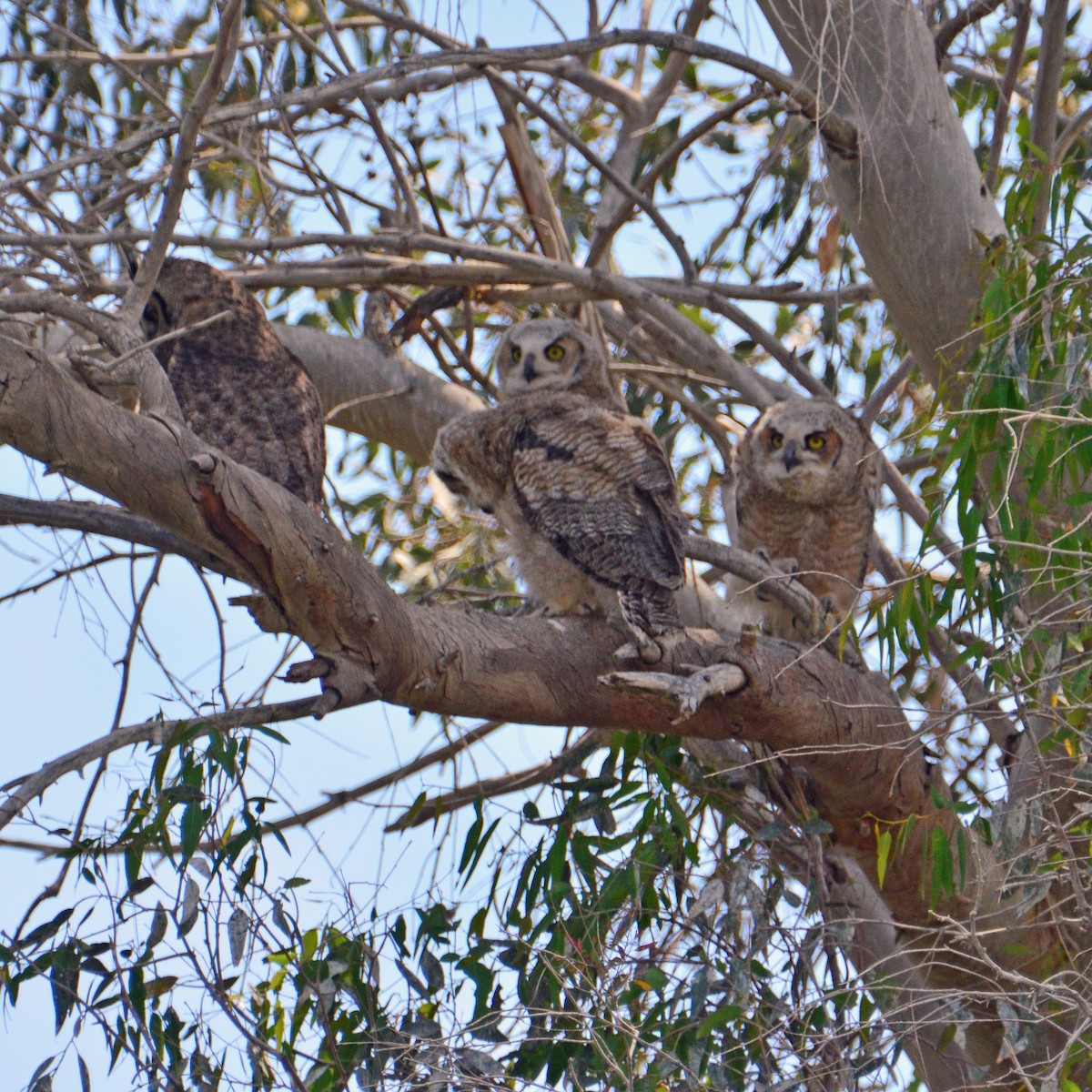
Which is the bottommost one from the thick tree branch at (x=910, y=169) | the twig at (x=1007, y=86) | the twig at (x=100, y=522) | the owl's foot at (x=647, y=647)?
the owl's foot at (x=647, y=647)

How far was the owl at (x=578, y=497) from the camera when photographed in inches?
124

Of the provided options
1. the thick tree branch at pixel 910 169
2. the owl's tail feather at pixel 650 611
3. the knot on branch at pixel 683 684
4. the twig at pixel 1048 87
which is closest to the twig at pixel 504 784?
the owl's tail feather at pixel 650 611

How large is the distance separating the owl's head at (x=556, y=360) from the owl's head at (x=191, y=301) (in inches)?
32.6

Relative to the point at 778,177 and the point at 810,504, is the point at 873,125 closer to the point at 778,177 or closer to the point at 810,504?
the point at 810,504

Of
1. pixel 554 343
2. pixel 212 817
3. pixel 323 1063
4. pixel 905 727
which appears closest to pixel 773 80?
pixel 554 343

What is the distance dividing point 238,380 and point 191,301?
1.71 feet

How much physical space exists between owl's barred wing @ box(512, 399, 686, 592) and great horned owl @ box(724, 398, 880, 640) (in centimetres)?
71

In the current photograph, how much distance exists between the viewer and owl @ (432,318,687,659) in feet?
10.4

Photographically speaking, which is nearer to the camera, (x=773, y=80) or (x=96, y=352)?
(x=773, y=80)

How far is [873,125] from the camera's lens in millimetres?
3400

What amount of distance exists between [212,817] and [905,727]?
63.4 inches

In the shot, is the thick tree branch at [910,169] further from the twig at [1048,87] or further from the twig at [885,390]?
the twig at [885,390]

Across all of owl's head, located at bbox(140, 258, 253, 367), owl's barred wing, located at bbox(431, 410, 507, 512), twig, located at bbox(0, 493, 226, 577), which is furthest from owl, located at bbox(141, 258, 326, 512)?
twig, located at bbox(0, 493, 226, 577)

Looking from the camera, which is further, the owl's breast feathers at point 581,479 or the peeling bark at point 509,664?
the owl's breast feathers at point 581,479
